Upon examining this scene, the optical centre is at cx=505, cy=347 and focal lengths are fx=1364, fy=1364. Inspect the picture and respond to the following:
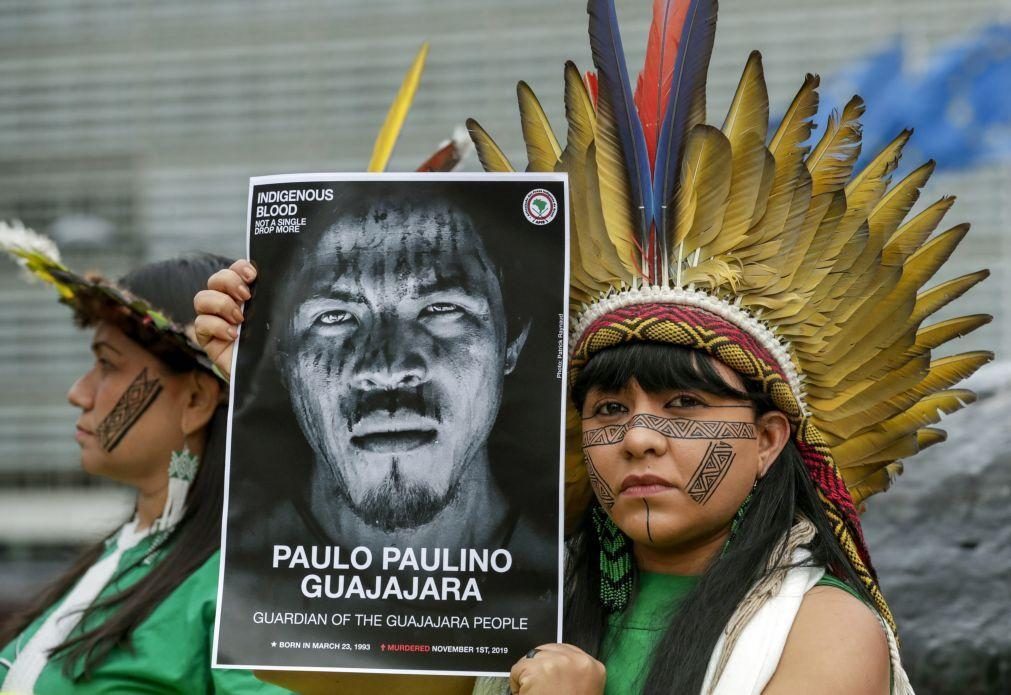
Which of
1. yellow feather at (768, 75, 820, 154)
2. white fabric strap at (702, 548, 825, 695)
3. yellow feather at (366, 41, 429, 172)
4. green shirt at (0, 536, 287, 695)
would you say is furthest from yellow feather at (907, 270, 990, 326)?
green shirt at (0, 536, 287, 695)

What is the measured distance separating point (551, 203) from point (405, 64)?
11311mm

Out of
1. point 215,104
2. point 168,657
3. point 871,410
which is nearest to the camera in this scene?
point 871,410

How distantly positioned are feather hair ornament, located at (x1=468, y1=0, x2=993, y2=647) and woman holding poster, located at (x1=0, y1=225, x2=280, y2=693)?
100cm

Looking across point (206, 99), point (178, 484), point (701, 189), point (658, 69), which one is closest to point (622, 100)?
point (658, 69)

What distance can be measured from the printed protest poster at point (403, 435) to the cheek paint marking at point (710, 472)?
0.21 m

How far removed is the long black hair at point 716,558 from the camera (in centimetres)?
207

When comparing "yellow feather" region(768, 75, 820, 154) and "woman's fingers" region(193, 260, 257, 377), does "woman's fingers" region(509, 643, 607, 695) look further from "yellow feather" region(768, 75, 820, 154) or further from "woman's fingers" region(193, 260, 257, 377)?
"yellow feather" region(768, 75, 820, 154)

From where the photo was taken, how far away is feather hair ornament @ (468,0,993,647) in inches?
88.1

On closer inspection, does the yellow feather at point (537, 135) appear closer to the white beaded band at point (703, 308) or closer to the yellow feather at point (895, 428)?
the white beaded band at point (703, 308)

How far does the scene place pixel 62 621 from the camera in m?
3.00

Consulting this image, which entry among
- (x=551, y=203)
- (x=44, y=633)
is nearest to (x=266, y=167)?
(x=44, y=633)

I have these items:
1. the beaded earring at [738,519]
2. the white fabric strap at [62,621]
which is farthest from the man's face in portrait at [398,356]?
the white fabric strap at [62,621]

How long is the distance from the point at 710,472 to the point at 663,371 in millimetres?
172

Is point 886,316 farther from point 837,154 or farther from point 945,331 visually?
point 837,154
